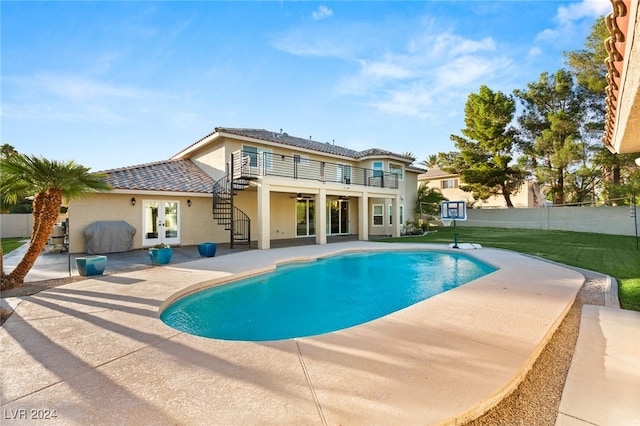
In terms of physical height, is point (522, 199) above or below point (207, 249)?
above

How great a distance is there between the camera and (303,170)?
20.5m

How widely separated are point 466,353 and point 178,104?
1833 centimetres

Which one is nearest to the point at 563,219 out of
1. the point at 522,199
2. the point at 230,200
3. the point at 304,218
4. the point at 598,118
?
the point at 522,199

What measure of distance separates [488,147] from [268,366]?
3069 cm

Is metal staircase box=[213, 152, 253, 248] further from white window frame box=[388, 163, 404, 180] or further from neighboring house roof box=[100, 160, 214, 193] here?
white window frame box=[388, 163, 404, 180]

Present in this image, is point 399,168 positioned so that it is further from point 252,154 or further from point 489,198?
point 489,198

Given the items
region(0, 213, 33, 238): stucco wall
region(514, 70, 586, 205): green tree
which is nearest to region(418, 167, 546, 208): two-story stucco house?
region(514, 70, 586, 205): green tree

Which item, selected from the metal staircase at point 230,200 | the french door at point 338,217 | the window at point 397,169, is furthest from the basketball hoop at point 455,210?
the metal staircase at point 230,200

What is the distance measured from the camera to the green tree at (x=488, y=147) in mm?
27156

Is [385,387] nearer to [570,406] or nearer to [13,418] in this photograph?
[570,406]

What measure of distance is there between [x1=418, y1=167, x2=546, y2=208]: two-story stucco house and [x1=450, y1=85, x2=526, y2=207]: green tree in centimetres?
219

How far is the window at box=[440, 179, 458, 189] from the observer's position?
1389 inches

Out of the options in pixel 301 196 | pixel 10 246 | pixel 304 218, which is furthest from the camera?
pixel 304 218

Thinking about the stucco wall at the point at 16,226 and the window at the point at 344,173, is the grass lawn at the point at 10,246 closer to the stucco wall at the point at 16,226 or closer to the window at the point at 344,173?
the stucco wall at the point at 16,226
